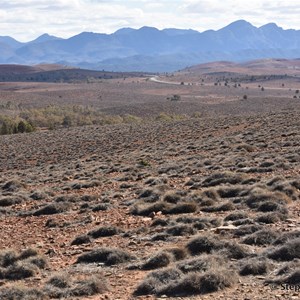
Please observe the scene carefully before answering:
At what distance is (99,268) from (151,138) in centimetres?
3129

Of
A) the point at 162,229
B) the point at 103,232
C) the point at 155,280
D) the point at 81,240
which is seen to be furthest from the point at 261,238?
the point at 81,240

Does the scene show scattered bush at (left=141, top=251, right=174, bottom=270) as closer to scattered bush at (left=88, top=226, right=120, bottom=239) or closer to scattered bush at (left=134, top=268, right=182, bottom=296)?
scattered bush at (left=134, top=268, right=182, bottom=296)

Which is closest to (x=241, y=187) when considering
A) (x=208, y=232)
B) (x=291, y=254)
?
(x=208, y=232)

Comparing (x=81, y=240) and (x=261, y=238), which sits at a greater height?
(x=261, y=238)

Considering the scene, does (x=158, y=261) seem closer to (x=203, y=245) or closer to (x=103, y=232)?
(x=203, y=245)

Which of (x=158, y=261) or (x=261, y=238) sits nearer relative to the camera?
(x=158, y=261)

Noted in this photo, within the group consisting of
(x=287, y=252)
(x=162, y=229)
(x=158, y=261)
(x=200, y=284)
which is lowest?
(x=162, y=229)

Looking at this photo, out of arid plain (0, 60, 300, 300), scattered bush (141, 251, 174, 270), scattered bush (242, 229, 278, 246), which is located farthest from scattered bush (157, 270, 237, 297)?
scattered bush (242, 229, 278, 246)

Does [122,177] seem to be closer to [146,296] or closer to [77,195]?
[77,195]

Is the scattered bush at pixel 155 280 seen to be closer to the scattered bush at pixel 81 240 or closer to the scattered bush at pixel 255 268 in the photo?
the scattered bush at pixel 255 268

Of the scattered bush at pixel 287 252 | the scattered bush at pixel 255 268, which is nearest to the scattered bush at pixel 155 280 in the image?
the scattered bush at pixel 255 268

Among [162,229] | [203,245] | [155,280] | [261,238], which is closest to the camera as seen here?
[155,280]

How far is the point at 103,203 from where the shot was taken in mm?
14859

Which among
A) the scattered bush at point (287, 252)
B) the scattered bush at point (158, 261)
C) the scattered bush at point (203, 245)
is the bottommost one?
the scattered bush at point (158, 261)
